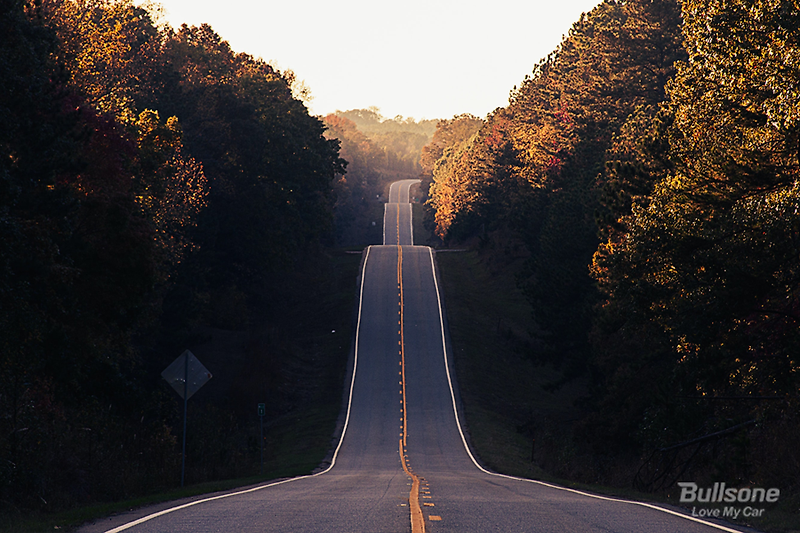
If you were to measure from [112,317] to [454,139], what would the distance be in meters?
132

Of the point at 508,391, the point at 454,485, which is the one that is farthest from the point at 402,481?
the point at 508,391

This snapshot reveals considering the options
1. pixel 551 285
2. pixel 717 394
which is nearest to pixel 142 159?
pixel 551 285

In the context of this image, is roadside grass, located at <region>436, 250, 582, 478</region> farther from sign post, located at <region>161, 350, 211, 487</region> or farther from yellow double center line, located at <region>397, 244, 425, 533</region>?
sign post, located at <region>161, 350, 211, 487</region>

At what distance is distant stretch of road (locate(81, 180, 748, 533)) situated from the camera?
10117mm

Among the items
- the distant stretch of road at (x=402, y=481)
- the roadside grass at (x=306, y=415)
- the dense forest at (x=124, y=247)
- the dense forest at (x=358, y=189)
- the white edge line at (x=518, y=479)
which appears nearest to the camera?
the distant stretch of road at (x=402, y=481)

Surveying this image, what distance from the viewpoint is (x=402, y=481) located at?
19234mm

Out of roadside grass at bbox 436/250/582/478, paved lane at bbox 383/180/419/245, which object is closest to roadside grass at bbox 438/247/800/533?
roadside grass at bbox 436/250/582/478

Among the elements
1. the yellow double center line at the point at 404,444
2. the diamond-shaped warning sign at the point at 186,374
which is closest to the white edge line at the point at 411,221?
the yellow double center line at the point at 404,444

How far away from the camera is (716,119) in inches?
773

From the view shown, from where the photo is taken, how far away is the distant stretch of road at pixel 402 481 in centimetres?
1012

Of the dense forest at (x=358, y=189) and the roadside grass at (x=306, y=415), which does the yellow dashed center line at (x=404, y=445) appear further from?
the dense forest at (x=358, y=189)

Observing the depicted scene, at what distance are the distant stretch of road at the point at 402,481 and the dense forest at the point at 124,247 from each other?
3.46 metres

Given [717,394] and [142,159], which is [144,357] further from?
[717,394]

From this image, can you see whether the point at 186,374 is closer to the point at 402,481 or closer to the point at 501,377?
the point at 402,481
